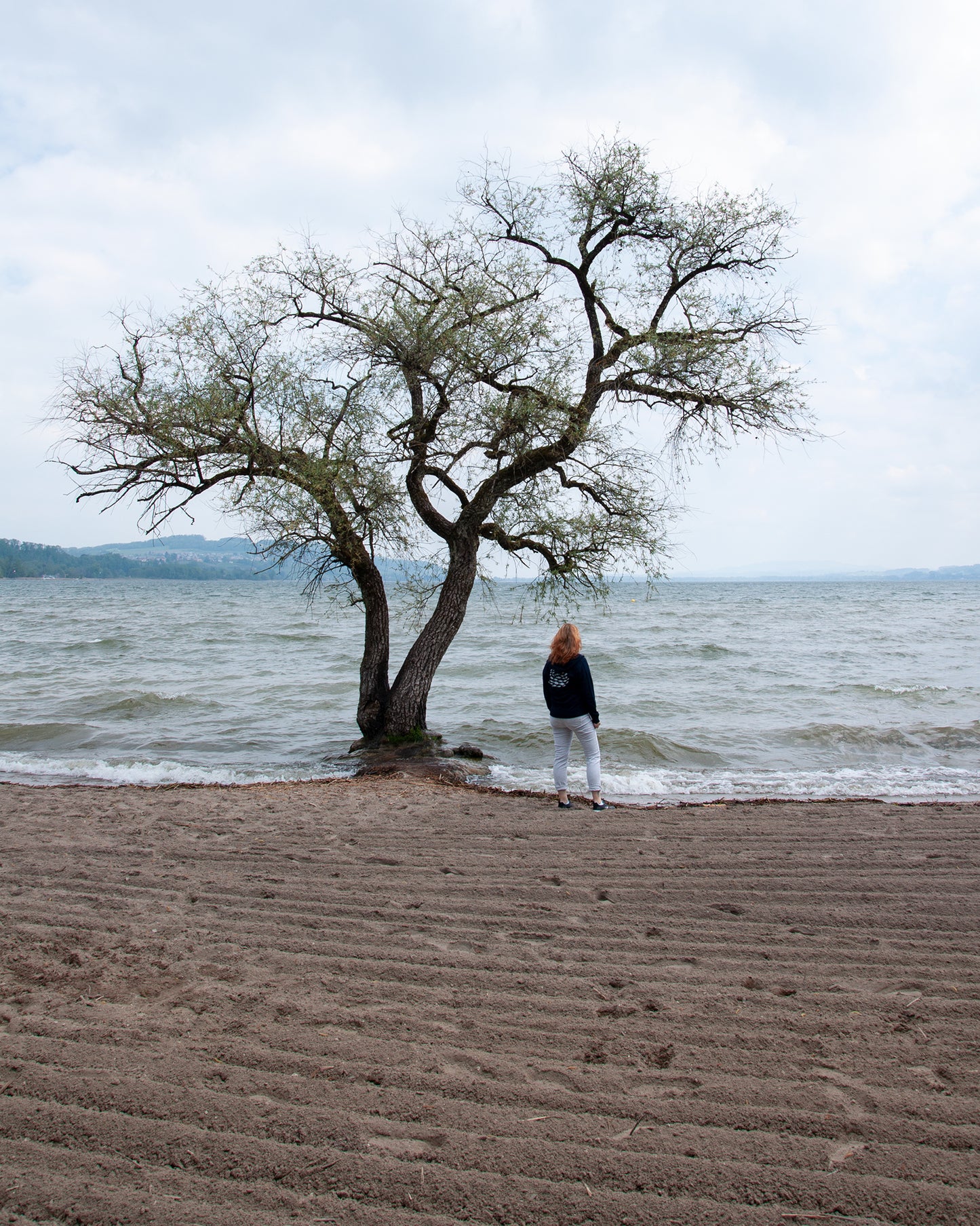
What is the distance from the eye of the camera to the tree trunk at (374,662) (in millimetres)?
13227

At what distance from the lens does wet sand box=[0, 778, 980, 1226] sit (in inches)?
111

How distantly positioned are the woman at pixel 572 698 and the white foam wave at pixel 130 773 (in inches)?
170

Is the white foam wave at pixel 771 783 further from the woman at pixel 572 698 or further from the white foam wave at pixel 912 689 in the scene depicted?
the white foam wave at pixel 912 689

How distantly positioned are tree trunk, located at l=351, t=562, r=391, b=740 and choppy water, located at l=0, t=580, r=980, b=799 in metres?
0.80

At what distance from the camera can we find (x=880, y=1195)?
2.75 m

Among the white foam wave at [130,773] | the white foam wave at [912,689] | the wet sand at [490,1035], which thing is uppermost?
the wet sand at [490,1035]

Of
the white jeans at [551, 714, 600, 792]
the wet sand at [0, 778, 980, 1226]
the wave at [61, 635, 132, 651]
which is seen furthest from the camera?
the wave at [61, 635, 132, 651]

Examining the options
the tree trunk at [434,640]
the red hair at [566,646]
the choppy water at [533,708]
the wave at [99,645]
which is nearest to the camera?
the red hair at [566,646]

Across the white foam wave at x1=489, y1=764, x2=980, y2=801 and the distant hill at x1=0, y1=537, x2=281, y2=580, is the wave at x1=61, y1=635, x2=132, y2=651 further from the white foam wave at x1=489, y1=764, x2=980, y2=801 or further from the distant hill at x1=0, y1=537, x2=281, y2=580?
the distant hill at x1=0, y1=537, x2=281, y2=580

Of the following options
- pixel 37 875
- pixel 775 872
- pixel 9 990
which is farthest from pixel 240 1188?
pixel 775 872

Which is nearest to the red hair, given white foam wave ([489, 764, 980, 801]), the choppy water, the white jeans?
the white jeans

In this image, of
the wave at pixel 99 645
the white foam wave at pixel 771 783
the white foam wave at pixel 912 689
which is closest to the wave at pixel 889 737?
the white foam wave at pixel 771 783

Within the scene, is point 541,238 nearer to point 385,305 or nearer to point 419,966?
point 385,305

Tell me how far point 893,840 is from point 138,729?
1357 cm
